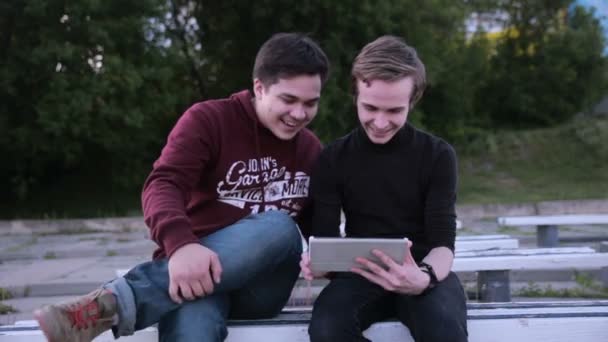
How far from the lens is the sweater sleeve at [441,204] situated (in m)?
2.23

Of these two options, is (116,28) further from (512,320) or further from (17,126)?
(512,320)

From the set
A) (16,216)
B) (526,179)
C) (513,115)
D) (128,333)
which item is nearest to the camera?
(128,333)

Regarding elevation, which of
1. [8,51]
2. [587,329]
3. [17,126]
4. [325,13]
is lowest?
[587,329]

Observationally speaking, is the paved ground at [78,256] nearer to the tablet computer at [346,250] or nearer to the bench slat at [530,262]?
the bench slat at [530,262]

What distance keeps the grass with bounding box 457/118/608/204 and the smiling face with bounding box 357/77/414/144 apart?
10.2 metres

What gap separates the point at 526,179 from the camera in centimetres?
1412

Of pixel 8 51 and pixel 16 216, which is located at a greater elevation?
pixel 8 51

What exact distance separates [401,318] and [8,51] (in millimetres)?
11203

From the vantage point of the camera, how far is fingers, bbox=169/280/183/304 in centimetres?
199

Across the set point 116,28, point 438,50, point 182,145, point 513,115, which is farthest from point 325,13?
point 182,145

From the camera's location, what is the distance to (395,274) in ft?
6.56

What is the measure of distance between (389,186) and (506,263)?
1.62 metres

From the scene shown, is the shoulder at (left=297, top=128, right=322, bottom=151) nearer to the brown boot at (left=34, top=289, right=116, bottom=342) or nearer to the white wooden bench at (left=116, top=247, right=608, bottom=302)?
the brown boot at (left=34, top=289, right=116, bottom=342)

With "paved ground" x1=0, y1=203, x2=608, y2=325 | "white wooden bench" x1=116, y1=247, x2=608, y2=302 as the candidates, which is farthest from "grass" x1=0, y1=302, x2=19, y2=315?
"white wooden bench" x1=116, y1=247, x2=608, y2=302
